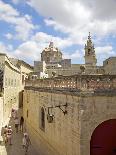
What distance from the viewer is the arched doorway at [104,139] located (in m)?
11.5

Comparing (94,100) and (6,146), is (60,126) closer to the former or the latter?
(94,100)

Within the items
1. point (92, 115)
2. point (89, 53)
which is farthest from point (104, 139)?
point (89, 53)

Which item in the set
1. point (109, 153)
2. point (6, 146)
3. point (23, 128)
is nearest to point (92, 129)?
point (109, 153)

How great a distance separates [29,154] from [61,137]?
15.7 ft

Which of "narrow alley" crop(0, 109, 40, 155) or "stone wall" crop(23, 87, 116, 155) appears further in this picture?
"narrow alley" crop(0, 109, 40, 155)

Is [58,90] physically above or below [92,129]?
above

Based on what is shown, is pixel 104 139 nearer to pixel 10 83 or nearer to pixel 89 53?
pixel 10 83

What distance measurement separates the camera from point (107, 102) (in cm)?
1121

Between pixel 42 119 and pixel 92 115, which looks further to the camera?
pixel 42 119

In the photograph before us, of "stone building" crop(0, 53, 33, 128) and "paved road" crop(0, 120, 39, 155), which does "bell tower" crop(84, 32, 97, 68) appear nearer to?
"stone building" crop(0, 53, 33, 128)

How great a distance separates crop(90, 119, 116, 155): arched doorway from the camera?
11.5m

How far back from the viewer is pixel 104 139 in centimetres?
1194

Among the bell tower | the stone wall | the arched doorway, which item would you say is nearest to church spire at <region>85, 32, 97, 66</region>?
the bell tower

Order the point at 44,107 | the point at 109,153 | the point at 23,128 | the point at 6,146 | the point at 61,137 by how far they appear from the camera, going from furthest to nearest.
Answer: the point at 23,128 → the point at 6,146 → the point at 44,107 → the point at 61,137 → the point at 109,153
